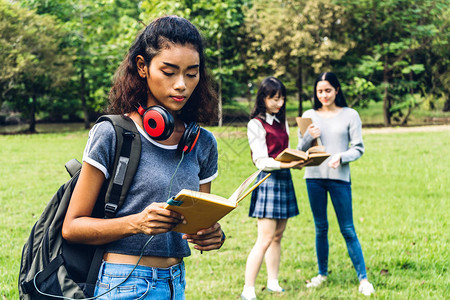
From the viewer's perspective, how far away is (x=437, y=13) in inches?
918

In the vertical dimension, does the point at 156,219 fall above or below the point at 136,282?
above

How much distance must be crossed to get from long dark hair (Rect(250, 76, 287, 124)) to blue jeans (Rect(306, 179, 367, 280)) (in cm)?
84

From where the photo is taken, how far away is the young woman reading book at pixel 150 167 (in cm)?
181

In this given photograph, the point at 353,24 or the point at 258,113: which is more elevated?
the point at 353,24

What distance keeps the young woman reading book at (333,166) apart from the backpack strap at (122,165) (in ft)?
10.4

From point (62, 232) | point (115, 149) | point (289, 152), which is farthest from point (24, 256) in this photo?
point (289, 152)

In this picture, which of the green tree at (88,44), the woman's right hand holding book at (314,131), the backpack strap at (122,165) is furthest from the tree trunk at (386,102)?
the backpack strap at (122,165)

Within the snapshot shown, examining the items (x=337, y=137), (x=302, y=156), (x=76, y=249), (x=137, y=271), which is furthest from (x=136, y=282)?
(x=337, y=137)

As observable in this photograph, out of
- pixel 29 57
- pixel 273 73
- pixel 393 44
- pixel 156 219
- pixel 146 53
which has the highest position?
pixel 393 44

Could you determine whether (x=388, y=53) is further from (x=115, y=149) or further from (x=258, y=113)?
(x=115, y=149)

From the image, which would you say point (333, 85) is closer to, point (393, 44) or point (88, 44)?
point (393, 44)

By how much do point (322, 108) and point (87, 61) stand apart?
2352 centimetres

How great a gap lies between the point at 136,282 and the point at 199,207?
1.54ft

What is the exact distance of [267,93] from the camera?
4738 mm
